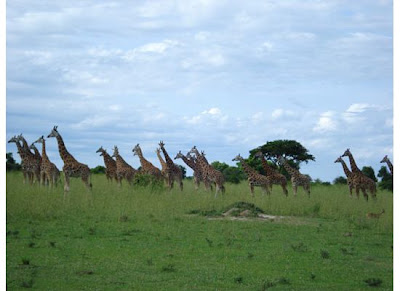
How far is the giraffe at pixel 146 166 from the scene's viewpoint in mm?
23297

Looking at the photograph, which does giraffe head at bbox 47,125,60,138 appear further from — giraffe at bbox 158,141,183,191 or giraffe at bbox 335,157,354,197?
giraffe at bbox 335,157,354,197

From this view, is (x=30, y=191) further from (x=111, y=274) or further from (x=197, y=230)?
(x=111, y=274)

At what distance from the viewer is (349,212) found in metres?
17.8

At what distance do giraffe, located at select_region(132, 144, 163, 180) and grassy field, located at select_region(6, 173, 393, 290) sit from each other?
3.62 metres

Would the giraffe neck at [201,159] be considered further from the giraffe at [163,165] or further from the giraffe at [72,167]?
the giraffe at [72,167]

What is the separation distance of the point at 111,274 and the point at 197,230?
4368 millimetres

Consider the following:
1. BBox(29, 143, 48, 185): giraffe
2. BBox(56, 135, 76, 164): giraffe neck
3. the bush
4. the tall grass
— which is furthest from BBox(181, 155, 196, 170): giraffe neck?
BBox(56, 135, 76, 164): giraffe neck

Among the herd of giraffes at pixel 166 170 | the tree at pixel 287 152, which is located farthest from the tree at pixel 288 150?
the herd of giraffes at pixel 166 170

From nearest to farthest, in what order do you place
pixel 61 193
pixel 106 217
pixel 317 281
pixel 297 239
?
1. pixel 317 281
2. pixel 297 239
3. pixel 106 217
4. pixel 61 193

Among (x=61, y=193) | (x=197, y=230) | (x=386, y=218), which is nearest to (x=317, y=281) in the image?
(x=197, y=230)

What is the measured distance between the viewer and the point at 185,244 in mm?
12344

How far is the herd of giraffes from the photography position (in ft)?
67.0

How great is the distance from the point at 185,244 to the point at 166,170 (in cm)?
1095

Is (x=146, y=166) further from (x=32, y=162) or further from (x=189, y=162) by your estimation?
(x=32, y=162)
